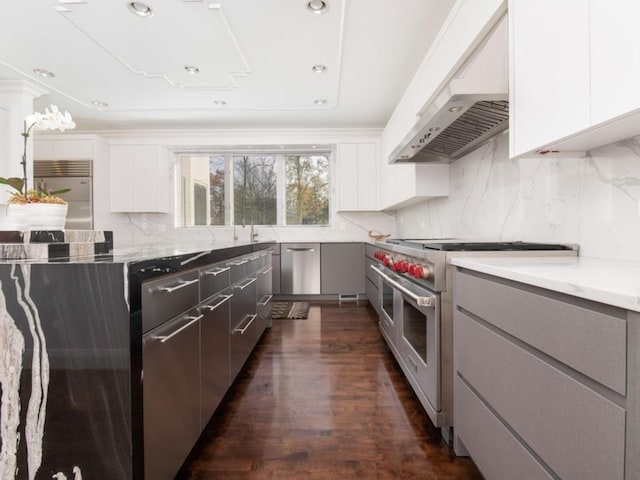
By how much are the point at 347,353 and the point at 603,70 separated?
89.5 inches

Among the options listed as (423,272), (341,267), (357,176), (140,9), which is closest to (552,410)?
(423,272)

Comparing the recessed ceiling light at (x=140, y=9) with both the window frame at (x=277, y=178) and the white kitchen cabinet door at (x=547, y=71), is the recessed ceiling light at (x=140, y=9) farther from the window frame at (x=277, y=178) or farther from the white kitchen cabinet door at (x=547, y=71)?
the window frame at (x=277, y=178)

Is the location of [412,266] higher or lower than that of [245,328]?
higher

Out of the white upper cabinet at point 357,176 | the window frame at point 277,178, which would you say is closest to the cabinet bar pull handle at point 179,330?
the white upper cabinet at point 357,176

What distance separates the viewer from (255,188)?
5.49 metres

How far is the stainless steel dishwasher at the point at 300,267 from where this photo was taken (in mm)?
4828

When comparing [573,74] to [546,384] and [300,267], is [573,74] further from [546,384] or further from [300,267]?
[300,267]

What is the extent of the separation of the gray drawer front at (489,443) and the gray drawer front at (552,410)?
0.04 metres

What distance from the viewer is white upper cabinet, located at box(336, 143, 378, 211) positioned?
5.04 meters

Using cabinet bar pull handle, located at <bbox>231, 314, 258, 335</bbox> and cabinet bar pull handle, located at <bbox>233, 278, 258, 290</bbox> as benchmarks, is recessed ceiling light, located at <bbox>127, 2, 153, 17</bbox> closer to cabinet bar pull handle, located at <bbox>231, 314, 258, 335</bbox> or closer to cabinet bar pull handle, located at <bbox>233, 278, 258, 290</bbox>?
cabinet bar pull handle, located at <bbox>233, 278, 258, 290</bbox>

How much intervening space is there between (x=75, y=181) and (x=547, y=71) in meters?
5.56

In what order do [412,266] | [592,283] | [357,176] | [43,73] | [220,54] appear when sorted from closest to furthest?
1. [592,283]
2. [412,266]
3. [220,54]
4. [43,73]
5. [357,176]

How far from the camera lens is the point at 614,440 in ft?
2.16

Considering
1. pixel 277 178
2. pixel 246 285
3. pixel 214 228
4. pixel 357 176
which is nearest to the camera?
pixel 246 285
